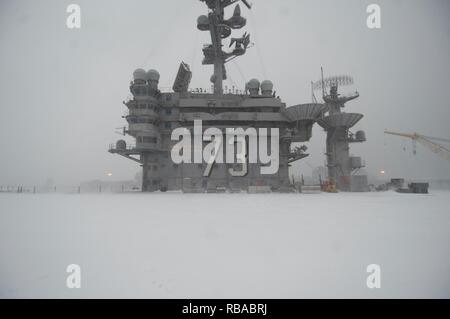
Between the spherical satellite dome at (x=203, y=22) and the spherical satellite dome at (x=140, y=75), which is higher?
the spherical satellite dome at (x=203, y=22)

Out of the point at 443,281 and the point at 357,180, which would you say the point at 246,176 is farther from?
the point at 443,281

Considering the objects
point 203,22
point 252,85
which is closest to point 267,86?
point 252,85

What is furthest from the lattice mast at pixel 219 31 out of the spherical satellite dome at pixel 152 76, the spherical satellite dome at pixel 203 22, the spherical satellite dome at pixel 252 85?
the spherical satellite dome at pixel 152 76

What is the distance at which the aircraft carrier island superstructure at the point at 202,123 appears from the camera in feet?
140

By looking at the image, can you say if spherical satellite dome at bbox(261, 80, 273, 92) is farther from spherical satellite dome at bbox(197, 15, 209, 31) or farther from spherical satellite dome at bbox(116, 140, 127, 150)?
spherical satellite dome at bbox(116, 140, 127, 150)

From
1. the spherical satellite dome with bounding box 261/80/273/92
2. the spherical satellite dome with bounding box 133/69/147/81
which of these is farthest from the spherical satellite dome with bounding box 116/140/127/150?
the spherical satellite dome with bounding box 261/80/273/92

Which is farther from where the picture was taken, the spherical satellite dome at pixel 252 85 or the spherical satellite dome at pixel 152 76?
the spherical satellite dome at pixel 252 85

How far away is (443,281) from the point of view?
5859 millimetres

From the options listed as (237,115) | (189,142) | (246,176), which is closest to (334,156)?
(246,176)

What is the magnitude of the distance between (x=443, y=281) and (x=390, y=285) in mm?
1784

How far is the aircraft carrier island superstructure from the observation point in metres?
42.7

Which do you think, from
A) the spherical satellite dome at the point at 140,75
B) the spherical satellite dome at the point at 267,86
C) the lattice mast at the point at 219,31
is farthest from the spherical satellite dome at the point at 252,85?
the spherical satellite dome at the point at 140,75

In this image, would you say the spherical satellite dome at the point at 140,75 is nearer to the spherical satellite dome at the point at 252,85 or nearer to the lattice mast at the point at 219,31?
the lattice mast at the point at 219,31

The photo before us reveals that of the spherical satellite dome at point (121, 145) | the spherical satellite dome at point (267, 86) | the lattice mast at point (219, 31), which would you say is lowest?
the spherical satellite dome at point (121, 145)
